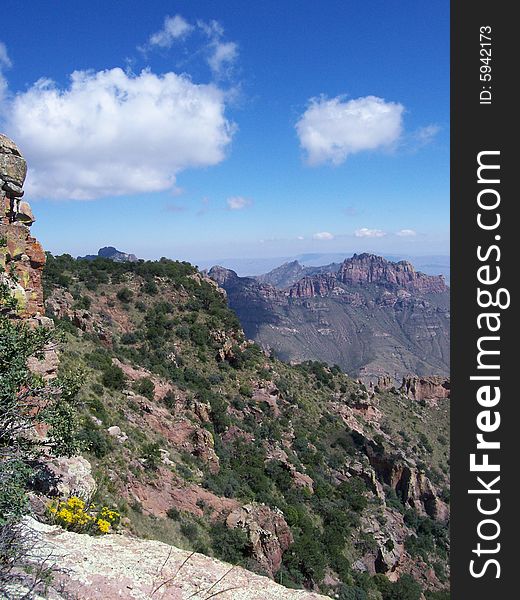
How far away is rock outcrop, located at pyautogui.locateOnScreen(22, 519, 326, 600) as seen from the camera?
6.80 meters

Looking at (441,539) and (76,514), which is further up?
(76,514)

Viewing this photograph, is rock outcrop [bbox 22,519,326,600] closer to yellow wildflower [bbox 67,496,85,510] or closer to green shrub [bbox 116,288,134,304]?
yellow wildflower [bbox 67,496,85,510]

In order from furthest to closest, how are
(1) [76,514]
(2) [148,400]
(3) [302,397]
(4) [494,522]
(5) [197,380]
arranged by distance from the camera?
(3) [302,397], (5) [197,380], (2) [148,400], (1) [76,514], (4) [494,522]

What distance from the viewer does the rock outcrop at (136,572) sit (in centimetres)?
680

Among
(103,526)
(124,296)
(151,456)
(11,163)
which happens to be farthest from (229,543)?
(124,296)

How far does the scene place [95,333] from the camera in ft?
99.0

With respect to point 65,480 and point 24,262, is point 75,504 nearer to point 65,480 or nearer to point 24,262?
point 65,480

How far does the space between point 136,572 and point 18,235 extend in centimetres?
846

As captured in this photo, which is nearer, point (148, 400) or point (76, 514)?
point (76, 514)

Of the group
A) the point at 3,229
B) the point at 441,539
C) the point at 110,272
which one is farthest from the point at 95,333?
the point at 441,539

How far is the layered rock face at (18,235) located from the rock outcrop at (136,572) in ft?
17.8

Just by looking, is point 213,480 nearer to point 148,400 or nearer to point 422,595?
point 148,400

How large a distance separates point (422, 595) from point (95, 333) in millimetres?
26980

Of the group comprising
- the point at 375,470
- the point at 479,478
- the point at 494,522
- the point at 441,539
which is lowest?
the point at 441,539
